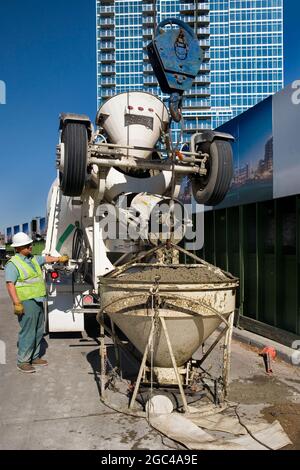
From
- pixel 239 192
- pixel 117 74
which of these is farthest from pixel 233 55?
pixel 239 192

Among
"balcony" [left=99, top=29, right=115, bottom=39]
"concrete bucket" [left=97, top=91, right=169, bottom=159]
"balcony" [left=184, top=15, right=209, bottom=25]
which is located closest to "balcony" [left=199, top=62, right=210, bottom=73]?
"balcony" [left=184, top=15, right=209, bottom=25]

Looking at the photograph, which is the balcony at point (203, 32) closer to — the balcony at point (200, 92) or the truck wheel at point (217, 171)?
the balcony at point (200, 92)

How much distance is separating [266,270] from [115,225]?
2.98 m

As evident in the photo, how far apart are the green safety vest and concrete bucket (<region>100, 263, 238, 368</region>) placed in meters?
1.45

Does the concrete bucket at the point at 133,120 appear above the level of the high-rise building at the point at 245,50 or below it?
below

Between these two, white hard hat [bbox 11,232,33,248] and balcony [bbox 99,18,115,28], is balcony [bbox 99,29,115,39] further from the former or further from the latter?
white hard hat [bbox 11,232,33,248]

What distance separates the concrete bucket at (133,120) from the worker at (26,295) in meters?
1.94

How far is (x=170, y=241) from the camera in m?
4.92

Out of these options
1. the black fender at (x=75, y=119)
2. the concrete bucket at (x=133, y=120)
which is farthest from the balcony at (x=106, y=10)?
the black fender at (x=75, y=119)

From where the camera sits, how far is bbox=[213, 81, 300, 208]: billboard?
674cm

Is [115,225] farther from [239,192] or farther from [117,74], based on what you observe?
[117,74]

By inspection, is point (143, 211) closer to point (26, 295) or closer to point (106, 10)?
point (26, 295)

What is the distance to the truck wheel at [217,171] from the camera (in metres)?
5.66

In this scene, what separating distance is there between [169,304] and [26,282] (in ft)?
7.68
